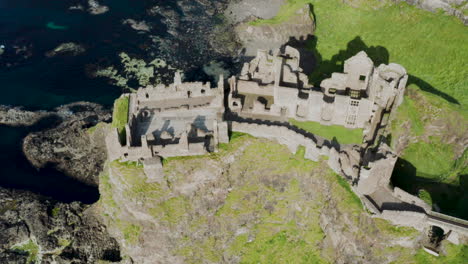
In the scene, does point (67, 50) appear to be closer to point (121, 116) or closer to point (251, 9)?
point (251, 9)

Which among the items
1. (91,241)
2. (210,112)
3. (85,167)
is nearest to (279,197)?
(210,112)

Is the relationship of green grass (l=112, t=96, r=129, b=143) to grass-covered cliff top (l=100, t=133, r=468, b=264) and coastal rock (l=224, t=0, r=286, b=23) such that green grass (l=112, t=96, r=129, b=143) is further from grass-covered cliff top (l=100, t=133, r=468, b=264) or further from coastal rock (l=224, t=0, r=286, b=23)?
coastal rock (l=224, t=0, r=286, b=23)

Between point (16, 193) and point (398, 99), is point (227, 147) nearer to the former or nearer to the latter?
point (398, 99)

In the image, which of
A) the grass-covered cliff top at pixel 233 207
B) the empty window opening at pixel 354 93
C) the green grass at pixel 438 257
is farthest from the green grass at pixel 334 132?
the green grass at pixel 438 257

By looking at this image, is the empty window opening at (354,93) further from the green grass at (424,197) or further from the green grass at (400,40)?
the green grass at (400,40)

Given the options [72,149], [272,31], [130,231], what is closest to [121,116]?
[130,231]
